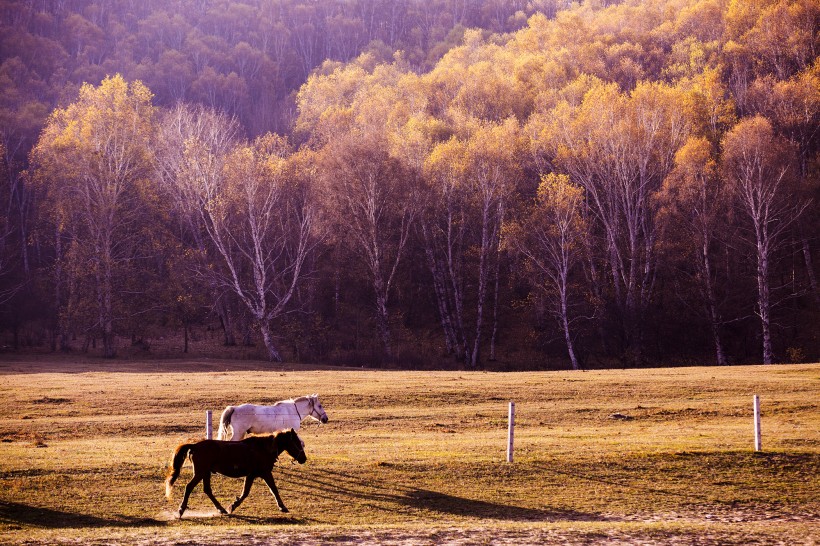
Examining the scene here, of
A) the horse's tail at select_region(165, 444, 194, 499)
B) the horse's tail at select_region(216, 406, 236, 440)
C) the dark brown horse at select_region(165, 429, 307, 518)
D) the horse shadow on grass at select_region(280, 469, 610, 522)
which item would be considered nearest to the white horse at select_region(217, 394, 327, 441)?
the horse's tail at select_region(216, 406, 236, 440)

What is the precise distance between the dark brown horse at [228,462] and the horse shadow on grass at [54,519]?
101 centimetres

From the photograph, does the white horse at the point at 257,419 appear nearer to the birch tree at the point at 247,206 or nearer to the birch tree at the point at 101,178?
the birch tree at the point at 247,206

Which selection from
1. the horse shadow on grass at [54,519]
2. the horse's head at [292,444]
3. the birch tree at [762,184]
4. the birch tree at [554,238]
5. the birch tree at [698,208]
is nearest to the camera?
the horse shadow on grass at [54,519]

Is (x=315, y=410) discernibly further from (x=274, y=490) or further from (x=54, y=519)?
(x=54, y=519)

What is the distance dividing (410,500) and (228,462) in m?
4.38

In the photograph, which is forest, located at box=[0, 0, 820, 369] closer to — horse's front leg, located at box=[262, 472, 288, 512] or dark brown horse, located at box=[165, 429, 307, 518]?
dark brown horse, located at box=[165, 429, 307, 518]

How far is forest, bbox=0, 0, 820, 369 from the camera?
62.7 metres

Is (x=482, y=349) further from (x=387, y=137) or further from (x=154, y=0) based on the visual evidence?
(x=154, y=0)

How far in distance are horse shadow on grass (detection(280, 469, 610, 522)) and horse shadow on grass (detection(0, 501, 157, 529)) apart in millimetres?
4419

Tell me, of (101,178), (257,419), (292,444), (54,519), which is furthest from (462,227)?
(54,519)

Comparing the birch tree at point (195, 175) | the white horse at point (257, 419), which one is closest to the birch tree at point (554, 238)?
the birch tree at point (195, 175)

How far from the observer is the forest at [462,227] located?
62.7 meters

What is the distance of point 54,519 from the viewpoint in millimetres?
16156

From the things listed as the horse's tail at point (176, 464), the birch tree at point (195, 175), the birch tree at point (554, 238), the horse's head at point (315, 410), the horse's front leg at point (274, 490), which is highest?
the birch tree at point (195, 175)
